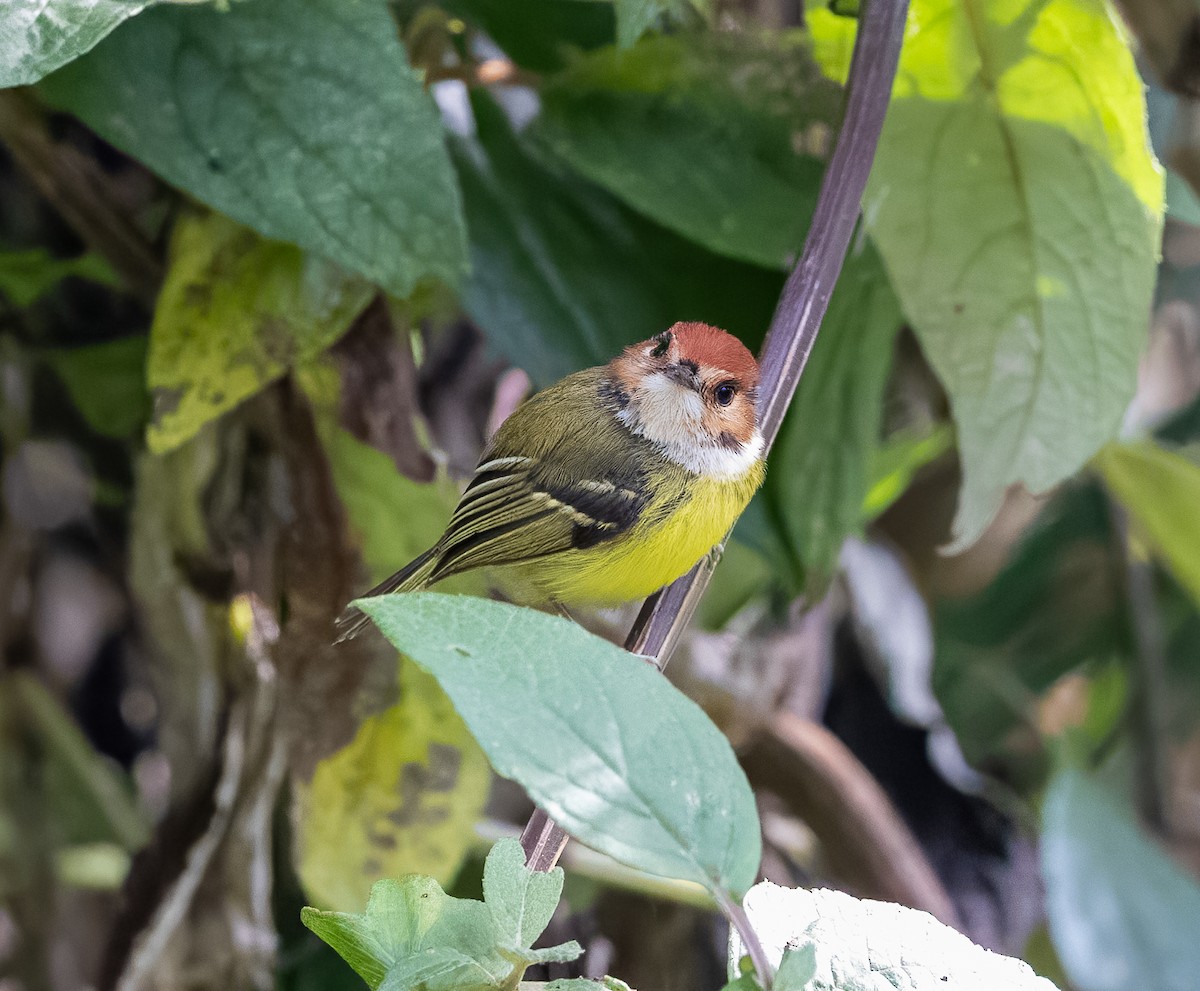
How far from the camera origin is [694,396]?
0.88 meters

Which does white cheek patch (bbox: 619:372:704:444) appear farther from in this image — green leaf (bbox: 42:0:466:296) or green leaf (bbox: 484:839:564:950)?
green leaf (bbox: 484:839:564:950)

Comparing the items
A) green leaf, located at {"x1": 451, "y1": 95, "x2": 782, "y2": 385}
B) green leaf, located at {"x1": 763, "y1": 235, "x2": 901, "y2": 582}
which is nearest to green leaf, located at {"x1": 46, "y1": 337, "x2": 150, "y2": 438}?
green leaf, located at {"x1": 451, "y1": 95, "x2": 782, "y2": 385}

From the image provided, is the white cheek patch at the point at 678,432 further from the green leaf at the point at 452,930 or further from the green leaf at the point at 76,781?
the green leaf at the point at 76,781

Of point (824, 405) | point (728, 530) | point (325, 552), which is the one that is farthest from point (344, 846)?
point (824, 405)

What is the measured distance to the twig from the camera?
69cm

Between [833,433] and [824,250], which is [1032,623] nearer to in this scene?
[833,433]

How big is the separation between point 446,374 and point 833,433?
39 cm

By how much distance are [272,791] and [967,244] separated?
2.44ft

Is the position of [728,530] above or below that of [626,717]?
below

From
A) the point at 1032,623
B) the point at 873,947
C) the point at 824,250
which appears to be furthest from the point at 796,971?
the point at 1032,623

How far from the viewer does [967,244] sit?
0.94 metres

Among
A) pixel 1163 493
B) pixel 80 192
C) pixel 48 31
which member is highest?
pixel 48 31

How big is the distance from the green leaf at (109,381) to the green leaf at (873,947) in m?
0.90

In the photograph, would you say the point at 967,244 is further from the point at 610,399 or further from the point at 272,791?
the point at 272,791
